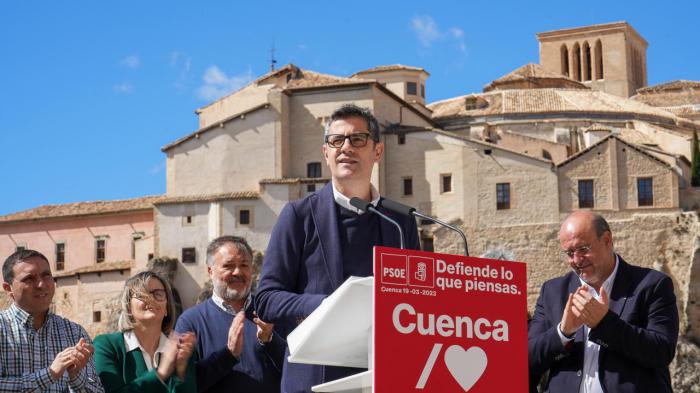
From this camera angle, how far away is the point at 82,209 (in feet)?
150

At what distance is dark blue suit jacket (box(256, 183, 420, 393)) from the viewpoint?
4715 millimetres

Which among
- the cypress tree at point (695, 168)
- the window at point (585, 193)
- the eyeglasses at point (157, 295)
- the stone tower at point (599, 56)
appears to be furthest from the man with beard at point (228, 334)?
the stone tower at point (599, 56)

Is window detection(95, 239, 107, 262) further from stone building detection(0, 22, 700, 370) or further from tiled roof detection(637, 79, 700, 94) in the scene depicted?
tiled roof detection(637, 79, 700, 94)

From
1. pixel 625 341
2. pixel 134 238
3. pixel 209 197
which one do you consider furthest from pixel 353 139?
pixel 134 238

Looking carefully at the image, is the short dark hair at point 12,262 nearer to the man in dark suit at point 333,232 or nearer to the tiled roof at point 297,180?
the man in dark suit at point 333,232

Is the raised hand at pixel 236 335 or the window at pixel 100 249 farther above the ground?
the window at pixel 100 249

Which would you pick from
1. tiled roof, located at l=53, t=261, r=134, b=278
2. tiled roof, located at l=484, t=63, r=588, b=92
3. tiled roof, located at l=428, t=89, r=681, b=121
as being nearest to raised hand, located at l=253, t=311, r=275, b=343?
tiled roof, located at l=53, t=261, r=134, b=278

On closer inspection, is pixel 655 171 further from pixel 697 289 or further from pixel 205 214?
pixel 205 214

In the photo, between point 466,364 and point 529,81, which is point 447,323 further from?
point 529,81

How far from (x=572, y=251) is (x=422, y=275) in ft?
6.64

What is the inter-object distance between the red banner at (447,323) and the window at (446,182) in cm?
3659

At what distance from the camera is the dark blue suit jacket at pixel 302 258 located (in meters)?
4.71

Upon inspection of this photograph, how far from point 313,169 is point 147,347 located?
34408 millimetres

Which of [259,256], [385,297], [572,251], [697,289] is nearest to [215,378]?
[572,251]
